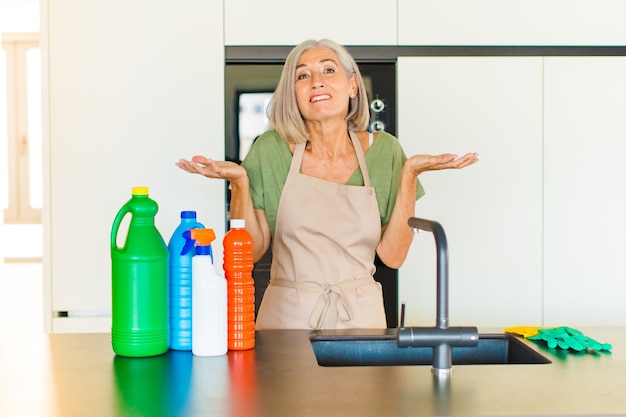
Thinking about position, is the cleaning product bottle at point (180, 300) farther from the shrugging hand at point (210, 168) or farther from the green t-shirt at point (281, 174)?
the green t-shirt at point (281, 174)

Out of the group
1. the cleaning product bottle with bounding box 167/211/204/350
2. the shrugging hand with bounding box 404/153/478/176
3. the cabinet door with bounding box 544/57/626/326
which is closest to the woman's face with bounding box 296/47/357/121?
the shrugging hand with bounding box 404/153/478/176

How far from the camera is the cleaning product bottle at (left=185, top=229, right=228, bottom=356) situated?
1.40 meters

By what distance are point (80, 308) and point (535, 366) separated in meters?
1.69

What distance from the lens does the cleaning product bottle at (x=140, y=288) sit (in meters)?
1.38

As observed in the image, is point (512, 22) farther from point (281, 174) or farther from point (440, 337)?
point (440, 337)

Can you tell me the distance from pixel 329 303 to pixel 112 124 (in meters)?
1.08

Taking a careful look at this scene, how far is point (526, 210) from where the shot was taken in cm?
267

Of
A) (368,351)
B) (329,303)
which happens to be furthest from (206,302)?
(329,303)

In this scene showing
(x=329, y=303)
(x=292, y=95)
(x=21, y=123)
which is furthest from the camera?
(x=21, y=123)

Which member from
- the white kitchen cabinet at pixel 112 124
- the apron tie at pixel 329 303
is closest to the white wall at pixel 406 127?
the white kitchen cabinet at pixel 112 124

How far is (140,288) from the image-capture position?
138cm

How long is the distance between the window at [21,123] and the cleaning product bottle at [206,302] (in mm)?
4002

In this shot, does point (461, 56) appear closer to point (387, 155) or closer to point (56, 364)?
point (387, 155)

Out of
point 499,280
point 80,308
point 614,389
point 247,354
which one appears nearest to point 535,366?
point 614,389
